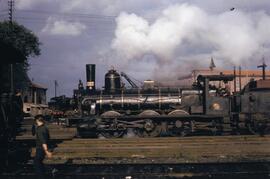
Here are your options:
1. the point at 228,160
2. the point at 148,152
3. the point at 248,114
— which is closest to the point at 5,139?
the point at 148,152

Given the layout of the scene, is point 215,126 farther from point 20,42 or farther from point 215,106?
point 20,42

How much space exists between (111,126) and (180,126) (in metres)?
3.33

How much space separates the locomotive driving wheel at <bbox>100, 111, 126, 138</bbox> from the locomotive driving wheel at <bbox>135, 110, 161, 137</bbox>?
2.77 feet

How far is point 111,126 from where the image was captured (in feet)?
63.6

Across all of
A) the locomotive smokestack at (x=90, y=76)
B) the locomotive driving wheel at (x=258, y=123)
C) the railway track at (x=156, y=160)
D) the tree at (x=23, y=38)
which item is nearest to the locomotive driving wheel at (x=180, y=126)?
the locomotive driving wheel at (x=258, y=123)

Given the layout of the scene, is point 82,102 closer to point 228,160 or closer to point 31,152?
point 31,152

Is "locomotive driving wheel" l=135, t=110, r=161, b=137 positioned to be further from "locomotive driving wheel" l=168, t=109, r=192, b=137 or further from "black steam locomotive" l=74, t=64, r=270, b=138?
"locomotive driving wheel" l=168, t=109, r=192, b=137

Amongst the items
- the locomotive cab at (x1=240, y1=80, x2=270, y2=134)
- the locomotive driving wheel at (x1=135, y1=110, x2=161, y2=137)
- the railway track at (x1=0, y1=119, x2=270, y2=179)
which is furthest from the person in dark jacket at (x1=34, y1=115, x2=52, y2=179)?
the locomotive cab at (x1=240, y1=80, x2=270, y2=134)

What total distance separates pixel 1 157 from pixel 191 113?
428 inches

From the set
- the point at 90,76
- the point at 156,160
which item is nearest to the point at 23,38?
the point at 90,76

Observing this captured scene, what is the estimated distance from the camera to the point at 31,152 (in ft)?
42.8

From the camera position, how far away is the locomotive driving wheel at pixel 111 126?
63.6ft

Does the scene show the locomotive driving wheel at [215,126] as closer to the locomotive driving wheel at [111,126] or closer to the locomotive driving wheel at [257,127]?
the locomotive driving wheel at [257,127]

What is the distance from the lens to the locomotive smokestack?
21.0 m
